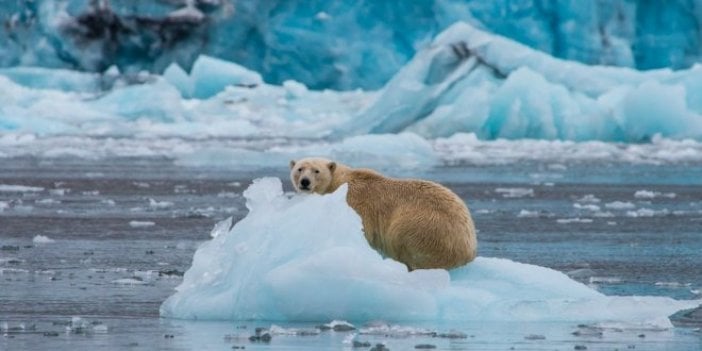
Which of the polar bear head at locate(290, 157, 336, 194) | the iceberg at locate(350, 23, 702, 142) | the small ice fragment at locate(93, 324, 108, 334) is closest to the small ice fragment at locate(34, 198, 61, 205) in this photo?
the polar bear head at locate(290, 157, 336, 194)

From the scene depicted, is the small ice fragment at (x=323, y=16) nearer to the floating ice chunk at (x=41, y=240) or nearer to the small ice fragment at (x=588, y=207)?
the small ice fragment at (x=588, y=207)

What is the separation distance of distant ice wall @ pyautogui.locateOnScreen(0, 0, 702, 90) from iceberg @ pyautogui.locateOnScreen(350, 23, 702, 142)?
608 cm

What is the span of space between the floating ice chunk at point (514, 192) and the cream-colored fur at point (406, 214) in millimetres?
6002

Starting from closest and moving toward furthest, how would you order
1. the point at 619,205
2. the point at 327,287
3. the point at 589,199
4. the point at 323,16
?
the point at 327,287 → the point at 619,205 → the point at 589,199 → the point at 323,16

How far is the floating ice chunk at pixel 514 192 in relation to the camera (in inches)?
449

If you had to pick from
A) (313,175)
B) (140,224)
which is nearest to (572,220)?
(140,224)

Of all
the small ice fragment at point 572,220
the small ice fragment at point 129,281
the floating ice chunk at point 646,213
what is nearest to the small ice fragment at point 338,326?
the small ice fragment at point 129,281

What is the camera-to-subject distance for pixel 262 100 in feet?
87.8

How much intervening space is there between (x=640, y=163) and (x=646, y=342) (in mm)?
11765

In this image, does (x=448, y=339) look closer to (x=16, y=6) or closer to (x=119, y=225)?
(x=119, y=225)

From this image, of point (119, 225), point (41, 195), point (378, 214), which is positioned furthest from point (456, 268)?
A: point (41, 195)

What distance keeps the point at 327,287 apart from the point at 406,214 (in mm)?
688

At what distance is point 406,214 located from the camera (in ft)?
17.0

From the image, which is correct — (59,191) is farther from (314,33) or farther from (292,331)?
(314,33)
